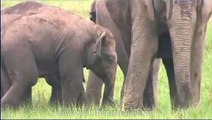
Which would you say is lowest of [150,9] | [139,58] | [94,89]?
[94,89]

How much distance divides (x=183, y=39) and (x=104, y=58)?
2404mm

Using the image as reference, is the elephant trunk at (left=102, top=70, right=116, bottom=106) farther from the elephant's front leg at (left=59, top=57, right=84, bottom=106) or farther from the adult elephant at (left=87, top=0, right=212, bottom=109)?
the adult elephant at (left=87, top=0, right=212, bottom=109)

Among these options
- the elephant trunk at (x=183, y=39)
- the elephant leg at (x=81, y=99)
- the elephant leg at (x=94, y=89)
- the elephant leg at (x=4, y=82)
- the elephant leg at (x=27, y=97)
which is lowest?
the elephant leg at (x=94, y=89)

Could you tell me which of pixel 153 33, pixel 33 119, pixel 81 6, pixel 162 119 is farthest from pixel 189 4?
pixel 81 6

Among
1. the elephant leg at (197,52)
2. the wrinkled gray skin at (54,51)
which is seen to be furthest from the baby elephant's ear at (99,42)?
the elephant leg at (197,52)

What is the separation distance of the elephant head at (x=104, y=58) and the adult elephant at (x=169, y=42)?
728 millimetres

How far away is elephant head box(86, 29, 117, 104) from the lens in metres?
10.1

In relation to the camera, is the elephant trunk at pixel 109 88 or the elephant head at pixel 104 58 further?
the elephant trunk at pixel 109 88

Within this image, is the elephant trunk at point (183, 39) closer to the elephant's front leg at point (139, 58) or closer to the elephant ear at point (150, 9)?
the elephant ear at point (150, 9)

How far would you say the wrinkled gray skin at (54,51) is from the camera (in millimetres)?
9141

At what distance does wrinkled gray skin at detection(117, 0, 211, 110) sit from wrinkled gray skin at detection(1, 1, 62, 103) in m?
1.39

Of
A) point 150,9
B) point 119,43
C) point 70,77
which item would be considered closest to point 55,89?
point 70,77

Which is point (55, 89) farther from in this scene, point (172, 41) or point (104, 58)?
point (172, 41)

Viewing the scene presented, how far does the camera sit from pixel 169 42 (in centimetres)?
922
